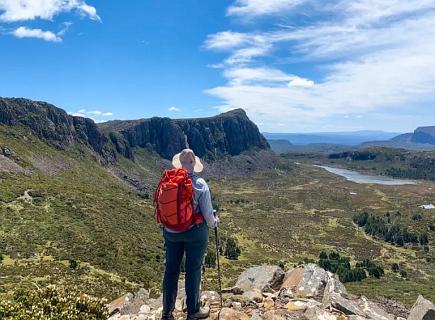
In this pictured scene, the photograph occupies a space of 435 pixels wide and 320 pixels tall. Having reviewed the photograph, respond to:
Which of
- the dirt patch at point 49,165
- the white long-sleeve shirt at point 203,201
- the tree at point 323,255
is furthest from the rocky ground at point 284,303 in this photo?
the dirt patch at point 49,165

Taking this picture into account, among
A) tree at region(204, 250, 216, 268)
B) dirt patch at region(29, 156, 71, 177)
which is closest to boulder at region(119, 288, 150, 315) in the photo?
tree at region(204, 250, 216, 268)

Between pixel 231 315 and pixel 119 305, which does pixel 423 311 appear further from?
pixel 119 305

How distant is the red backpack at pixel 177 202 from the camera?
905cm

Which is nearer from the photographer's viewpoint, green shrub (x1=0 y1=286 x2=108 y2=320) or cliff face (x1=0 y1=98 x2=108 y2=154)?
green shrub (x1=0 y1=286 x2=108 y2=320)

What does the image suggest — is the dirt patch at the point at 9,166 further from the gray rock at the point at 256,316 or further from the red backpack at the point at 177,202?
the red backpack at the point at 177,202

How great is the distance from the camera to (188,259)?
9.70m

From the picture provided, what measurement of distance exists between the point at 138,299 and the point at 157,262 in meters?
44.5

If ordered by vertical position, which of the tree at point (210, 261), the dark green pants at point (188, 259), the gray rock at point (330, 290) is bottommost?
the tree at point (210, 261)

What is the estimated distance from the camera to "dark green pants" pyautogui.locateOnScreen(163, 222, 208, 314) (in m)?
9.42

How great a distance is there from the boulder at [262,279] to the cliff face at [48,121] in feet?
469

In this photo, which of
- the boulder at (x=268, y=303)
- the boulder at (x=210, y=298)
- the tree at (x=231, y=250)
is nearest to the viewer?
the boulder at (x=268, y=303)

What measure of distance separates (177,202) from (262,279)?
28.3 ft

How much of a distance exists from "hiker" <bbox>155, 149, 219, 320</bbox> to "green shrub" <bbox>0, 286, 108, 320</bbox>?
2613 millimetres

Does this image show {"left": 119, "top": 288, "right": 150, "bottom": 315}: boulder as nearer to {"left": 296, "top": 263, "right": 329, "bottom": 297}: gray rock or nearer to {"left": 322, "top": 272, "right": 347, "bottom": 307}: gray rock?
{"left": 296, "top": 263, "right": 329, "bottom": 297}: gray rock
